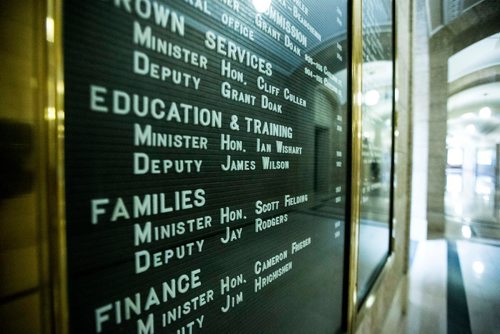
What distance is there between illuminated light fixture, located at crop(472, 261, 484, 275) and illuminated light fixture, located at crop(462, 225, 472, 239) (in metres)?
1.77

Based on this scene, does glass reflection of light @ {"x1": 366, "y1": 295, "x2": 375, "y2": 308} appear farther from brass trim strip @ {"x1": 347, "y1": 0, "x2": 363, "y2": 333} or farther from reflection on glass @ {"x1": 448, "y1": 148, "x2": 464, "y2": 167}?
reflection on glass @ {"x1": 448, "y1": 148, "x2": 464, "y2": 167}

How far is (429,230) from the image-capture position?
6387 mm

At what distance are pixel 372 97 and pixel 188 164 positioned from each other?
1.88m

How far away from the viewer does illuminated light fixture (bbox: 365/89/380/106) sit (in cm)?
189

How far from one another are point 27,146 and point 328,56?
116 centimetres

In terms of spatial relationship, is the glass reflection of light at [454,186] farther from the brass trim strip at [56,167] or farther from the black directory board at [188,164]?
the brass trim strip at [56,167]

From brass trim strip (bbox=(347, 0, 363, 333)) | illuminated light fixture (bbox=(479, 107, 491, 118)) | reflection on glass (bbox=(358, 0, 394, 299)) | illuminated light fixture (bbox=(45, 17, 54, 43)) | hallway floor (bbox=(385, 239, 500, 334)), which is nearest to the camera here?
illuminated light fixture (bbox=(45, 17, 54, 43))

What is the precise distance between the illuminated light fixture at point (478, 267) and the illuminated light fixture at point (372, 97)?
372 cm

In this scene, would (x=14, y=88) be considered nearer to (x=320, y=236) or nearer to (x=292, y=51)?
(x=292, y=51)

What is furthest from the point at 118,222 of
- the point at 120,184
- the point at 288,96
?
the point at 288,96

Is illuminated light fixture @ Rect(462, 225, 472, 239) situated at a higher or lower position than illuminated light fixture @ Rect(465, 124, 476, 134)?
lower

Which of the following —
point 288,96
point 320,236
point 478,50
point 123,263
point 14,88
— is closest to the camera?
point 14,88

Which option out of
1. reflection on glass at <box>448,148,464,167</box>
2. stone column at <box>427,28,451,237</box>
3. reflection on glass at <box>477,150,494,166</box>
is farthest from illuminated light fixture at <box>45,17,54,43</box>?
reflection on glass at <box>448,148,464,167</box>

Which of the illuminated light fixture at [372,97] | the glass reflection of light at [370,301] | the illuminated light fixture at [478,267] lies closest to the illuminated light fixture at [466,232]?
the illuminated light fixture at [478,267]
